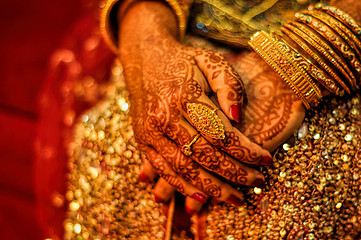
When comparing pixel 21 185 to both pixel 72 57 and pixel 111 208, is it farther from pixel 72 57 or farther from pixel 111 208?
pixel 111 208

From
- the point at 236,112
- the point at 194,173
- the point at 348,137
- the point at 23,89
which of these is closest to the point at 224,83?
the point at 236,112

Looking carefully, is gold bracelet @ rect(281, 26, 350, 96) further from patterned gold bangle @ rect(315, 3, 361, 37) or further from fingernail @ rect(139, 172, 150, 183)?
fingernail @ rect(139, 172, 150, 183)

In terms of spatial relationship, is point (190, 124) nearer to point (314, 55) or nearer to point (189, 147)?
point (189, 147)

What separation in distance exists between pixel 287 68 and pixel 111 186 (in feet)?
1.31

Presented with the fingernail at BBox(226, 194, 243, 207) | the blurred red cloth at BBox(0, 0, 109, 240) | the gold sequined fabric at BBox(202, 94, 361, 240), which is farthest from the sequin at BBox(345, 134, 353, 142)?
the blurred red cloth at BBox(0, 0, 109, 240)

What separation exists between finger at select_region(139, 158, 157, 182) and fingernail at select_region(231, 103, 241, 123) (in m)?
0.19

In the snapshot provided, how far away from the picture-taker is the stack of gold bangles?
553 millimetres

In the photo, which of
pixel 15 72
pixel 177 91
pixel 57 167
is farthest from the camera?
pixel 15 72

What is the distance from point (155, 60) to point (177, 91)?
0.12 m

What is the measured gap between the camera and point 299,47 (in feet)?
1.92

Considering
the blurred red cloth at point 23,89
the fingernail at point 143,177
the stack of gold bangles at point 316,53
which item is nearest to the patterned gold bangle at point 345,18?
the stack of gold bangles at point 316,53

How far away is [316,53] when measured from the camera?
572mm

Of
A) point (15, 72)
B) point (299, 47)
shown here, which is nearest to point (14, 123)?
point (15, 72)

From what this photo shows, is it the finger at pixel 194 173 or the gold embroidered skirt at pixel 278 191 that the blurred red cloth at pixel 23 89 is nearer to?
the gold embroidered skirt at pixel 278 191
